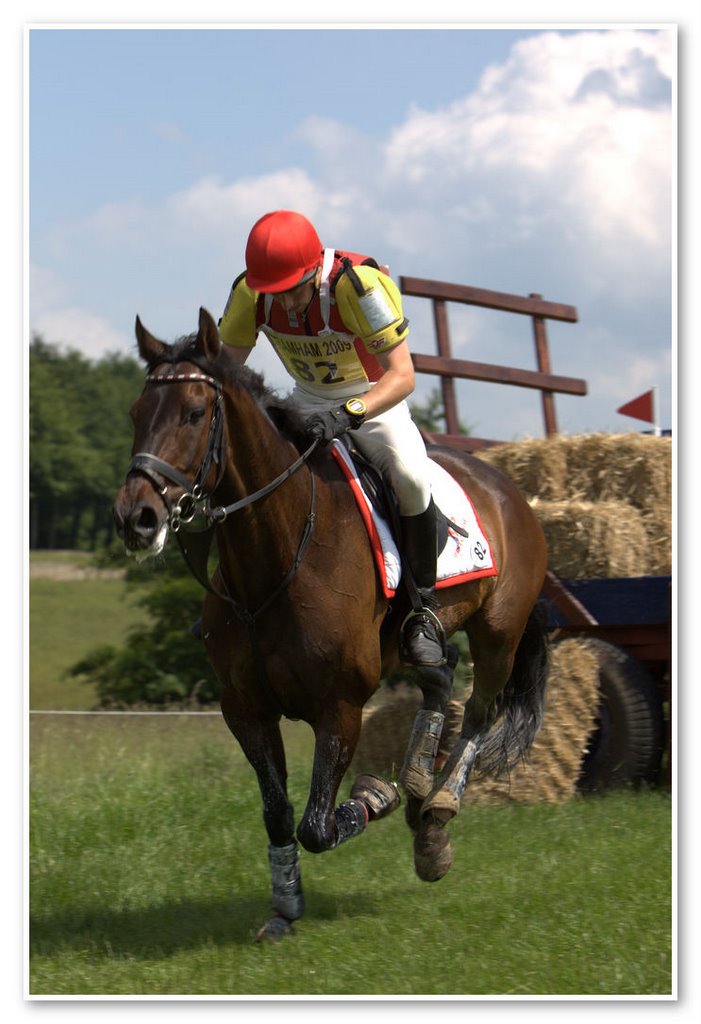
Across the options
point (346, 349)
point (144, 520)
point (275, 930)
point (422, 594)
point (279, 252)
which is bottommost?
point (275, 930)

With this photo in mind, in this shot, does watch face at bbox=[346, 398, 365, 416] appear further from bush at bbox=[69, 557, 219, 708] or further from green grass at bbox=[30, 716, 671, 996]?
bush at bbox=[69, 557, 219, 708]

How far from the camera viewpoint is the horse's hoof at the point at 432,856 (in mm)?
5844

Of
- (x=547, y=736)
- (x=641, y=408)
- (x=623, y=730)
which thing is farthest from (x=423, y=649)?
(x=641, y=408)

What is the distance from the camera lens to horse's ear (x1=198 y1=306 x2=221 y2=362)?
4875 mm

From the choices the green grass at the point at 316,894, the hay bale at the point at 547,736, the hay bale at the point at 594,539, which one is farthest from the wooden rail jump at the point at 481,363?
the green grass at the point at 316,894

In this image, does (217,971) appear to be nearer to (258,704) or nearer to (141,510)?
(258,704)

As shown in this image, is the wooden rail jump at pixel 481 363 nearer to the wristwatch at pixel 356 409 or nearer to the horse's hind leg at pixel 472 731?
the horse's hind leg at pixel 472 731

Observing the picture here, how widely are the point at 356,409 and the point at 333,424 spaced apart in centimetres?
11

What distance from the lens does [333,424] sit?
525 cm

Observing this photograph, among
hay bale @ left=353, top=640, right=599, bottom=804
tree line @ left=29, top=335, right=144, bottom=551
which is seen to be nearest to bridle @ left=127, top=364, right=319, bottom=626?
hay bale @ left=353, top=640, right=599, bottom=804

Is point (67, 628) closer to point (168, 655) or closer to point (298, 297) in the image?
point (168, 655)

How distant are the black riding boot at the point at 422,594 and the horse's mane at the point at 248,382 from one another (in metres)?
0.70
